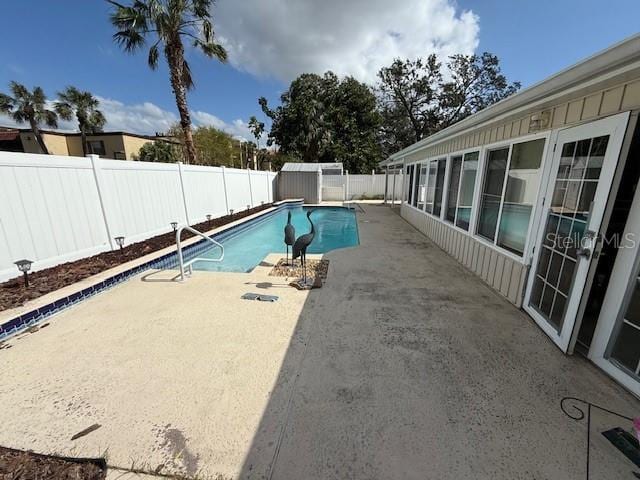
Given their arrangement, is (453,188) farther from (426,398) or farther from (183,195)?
(183,195)

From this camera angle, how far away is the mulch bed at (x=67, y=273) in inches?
129

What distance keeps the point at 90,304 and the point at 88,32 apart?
11.0 metres

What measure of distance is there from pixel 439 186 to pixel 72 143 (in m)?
31.3

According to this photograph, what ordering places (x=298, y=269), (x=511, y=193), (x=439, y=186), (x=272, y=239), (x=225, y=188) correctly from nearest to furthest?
(x=511, y=193) → (x=298, y=269) → (x=439, y=186) → (x=272, y=239) → (x=225, y=188)

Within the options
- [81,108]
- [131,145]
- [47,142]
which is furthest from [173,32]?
[47,142]

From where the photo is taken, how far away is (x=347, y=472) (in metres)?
1.50

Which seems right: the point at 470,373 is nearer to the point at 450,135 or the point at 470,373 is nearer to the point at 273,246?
the point at 450,135

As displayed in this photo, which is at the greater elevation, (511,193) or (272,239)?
(511,193)

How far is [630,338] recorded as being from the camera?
216 centimetres

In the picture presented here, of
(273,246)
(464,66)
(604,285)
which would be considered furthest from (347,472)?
(464,66)

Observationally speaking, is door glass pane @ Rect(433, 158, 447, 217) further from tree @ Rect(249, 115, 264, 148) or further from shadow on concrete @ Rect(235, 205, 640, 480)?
tree @ Rect(249, 115, 264, 148)

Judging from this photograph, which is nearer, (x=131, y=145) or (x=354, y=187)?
(x=354, y=187)

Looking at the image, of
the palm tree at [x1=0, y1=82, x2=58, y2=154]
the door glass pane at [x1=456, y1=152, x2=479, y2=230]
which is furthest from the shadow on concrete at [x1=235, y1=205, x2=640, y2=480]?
the palm tree at [x1=0, y1=82, x2=58, y2=154]

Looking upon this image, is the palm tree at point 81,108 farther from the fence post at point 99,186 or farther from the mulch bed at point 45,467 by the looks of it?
the mulch bed at point 45,467
